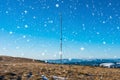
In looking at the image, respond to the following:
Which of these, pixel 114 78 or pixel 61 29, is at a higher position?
pixel 61 29

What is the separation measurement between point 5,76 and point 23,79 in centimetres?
212

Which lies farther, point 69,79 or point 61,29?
point 61,29

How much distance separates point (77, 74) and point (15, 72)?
6571 mm

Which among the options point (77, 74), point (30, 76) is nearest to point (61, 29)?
point (77, 74)

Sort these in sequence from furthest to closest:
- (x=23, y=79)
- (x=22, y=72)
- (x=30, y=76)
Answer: (x=22, y=72) < (x=30, y=76) < (x=23, y=79)

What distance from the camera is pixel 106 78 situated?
29.8 meters

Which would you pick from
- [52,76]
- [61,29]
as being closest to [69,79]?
[52,76]

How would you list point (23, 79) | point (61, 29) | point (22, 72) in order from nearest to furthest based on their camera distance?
point (23, 79), point (22, 72), point (61, 29)

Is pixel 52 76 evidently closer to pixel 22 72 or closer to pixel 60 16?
pixel 22 72

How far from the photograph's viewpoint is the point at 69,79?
27.2 m

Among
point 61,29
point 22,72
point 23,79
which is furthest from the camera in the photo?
point 61,29

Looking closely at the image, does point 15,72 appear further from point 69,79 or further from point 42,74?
point 69,79

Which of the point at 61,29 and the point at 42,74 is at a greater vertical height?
the point at 61,29

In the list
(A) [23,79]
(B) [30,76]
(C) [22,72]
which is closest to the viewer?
(A) [23,79]
